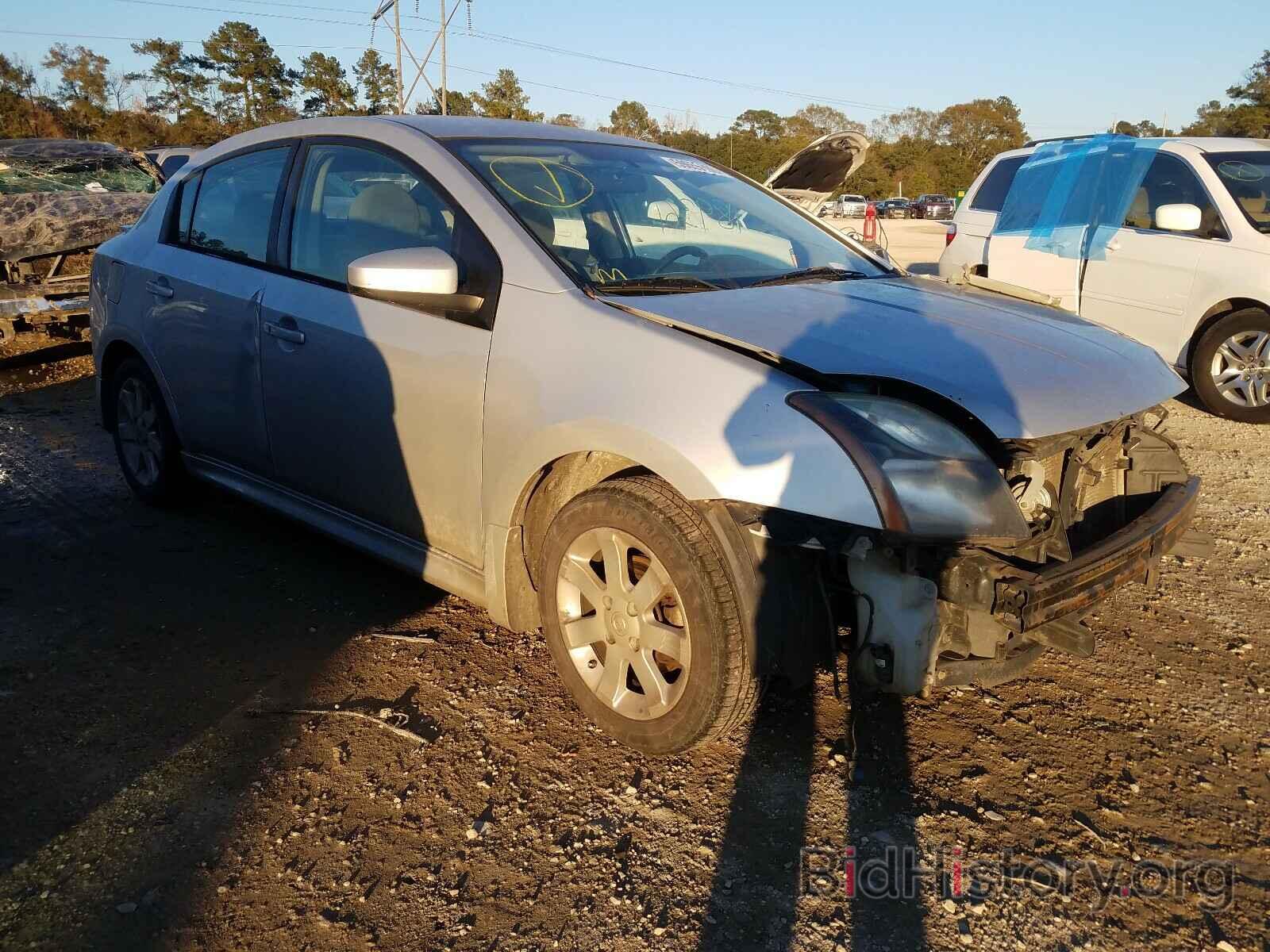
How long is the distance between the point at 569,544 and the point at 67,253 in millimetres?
8795

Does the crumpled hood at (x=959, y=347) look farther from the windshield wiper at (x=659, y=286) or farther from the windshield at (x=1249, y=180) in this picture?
the windshield at (x=1249, y=180)

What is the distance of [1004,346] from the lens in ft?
9.00

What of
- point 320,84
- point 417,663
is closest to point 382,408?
point 417,663

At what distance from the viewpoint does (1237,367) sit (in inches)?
258

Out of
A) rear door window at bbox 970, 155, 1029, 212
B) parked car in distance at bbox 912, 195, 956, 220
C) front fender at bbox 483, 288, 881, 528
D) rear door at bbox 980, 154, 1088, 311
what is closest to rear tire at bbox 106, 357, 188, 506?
front fender at bbox 483, 288, 881, 528

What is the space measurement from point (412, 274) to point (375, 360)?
454 millimetres

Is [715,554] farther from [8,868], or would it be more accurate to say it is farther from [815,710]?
[8,868]

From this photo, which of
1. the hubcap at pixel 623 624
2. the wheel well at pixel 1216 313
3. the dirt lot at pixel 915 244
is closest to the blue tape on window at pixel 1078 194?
the wheel well at pixel 1216 313

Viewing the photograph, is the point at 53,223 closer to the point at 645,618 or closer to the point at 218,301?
the point at 218,301

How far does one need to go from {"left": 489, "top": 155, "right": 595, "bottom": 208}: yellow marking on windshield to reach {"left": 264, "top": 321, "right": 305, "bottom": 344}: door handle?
37.1 inches

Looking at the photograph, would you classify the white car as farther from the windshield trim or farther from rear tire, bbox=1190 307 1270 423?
the windshield trim

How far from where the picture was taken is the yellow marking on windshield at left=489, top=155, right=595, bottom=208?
318 cm

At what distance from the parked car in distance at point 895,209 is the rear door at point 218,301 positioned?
51742 millimetres

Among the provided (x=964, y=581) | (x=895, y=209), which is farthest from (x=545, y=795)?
(x=895, y=209)
